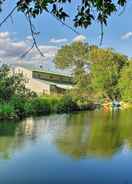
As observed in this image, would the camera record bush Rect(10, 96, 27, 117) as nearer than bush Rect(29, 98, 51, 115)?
Yes

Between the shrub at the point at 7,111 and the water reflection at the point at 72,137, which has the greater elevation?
the shrub at the point at 7,111

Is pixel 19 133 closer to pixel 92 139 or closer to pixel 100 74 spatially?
pixel 92 139

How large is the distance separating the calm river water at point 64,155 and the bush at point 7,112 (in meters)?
5.18

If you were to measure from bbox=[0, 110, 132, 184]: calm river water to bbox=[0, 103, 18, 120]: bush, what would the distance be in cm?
518

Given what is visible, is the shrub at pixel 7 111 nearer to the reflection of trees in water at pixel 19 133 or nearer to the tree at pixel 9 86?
the tree at pixel 9 86

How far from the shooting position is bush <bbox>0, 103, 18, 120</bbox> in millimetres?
34750

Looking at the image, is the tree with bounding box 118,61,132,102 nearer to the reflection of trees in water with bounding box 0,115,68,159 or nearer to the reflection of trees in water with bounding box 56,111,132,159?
the reflection of trees in water with bounding box 56,111,132,159

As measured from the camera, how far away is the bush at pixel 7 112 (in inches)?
1368

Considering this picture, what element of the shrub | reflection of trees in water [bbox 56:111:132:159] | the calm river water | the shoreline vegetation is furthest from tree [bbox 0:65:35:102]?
the calm river water

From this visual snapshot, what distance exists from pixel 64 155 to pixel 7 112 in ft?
55.9

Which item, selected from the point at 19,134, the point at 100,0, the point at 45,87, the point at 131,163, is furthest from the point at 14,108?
the point at 100,0

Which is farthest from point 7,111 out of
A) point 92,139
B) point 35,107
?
point 92,139

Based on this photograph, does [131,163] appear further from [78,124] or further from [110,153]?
[78,124]

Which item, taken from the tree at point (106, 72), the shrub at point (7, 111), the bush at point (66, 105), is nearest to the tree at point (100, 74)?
the tree at point (106, 72)
